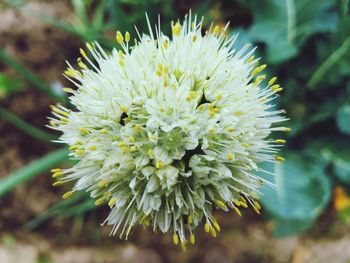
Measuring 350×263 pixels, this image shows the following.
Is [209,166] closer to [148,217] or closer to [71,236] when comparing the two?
[148,217]

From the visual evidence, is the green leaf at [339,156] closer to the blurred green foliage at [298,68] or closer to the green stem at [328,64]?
the blurred green foliage at [298,68]

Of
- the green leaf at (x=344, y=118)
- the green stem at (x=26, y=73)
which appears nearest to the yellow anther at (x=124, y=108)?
the green stem at (x=26, y=73)

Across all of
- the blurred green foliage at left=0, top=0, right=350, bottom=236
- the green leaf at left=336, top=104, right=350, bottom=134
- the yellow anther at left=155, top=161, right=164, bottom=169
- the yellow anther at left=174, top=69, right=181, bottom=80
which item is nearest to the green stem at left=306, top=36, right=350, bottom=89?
the blurred green foliage at left=0, top=0, right=350, bottom=236

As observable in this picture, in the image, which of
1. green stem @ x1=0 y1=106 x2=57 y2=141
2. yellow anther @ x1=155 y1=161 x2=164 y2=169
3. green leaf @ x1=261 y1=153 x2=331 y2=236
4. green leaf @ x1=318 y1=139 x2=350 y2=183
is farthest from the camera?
green stem @ x1=0 y1=106 x2=57 y2=141

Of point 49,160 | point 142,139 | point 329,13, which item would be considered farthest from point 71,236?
point 329,13

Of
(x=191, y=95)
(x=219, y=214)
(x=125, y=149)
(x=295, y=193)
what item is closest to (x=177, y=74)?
(x=191, y=95)

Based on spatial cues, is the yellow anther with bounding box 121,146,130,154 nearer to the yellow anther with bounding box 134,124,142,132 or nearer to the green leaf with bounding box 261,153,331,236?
the yellow anther with bounding box 134,124,142,132

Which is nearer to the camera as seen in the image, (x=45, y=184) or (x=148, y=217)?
(x=148, y=217)
